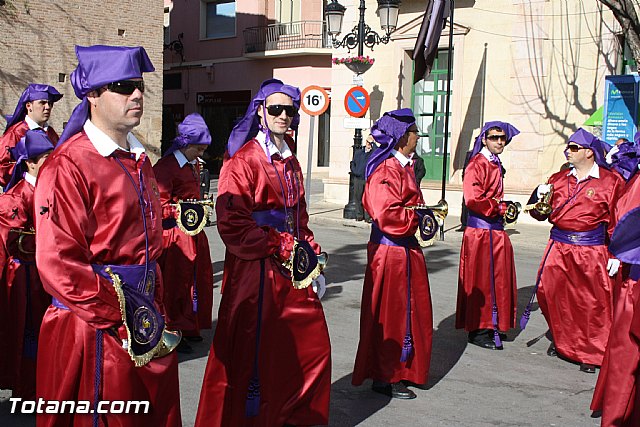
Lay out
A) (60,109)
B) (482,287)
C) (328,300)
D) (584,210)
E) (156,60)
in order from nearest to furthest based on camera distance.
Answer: (584,210) < (482,287) < (328,300) < (60,109) < (156,60)

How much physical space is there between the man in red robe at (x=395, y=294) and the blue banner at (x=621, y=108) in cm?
924

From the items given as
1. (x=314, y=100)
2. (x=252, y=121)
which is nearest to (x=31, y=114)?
(x=252, y=121)

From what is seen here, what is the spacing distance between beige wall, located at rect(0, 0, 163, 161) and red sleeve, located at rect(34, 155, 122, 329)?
20.4 m

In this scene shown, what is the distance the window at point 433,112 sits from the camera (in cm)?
2025

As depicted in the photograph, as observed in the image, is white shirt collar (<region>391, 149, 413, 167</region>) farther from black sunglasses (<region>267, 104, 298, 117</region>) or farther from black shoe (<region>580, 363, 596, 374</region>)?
black shoe (<region>580, 363, 596, 374</region>)

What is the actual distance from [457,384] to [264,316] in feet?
8.01

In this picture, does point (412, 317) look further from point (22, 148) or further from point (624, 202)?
point (22, 148)

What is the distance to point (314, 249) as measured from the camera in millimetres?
4883

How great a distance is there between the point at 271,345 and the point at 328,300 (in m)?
4.77

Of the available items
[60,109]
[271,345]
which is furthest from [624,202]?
[60,109]

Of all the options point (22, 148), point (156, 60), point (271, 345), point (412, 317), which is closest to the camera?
point (271, 345)

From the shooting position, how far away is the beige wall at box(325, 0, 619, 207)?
1733cm

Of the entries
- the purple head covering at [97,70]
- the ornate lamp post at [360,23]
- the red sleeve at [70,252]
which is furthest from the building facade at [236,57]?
the red sleeve at [70,252]

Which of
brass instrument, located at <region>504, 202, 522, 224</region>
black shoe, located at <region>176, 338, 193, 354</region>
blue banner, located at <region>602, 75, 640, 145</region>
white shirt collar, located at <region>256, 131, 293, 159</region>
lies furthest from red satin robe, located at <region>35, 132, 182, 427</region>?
blue banner, located at <region>602, 75, 640, 145</region>
